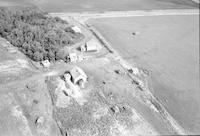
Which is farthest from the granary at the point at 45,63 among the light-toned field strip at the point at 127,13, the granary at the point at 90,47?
the light-toned field strip at the point at 127,13

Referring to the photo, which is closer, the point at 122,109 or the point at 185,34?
the point at 122,109

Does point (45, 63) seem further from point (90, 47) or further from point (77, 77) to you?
point (90, 47)

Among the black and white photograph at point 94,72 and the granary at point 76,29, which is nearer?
the black and white photograph at point 94,72

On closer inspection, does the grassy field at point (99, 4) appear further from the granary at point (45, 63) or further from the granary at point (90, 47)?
the granary at point (45, 63)

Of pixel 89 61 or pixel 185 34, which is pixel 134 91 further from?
pixel 185 34

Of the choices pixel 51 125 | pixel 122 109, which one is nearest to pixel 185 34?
pixel 122 109

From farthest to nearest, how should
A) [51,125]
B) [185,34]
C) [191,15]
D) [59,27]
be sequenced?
[191,15]
[185,34]
[59,27]
[51,125]

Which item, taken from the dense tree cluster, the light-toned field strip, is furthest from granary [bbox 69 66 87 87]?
the light-toned field strip

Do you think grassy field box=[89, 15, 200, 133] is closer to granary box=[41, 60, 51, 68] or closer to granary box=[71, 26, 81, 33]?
granary box=[71, 26, 81, 33]
